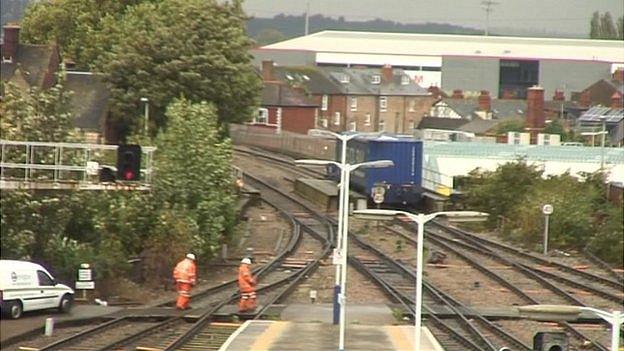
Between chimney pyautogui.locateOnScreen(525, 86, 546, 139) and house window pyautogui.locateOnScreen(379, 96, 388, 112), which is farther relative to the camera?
house window pyautogui.locateOnScreen(379, 96, 388, 112)

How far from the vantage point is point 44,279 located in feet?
71.3

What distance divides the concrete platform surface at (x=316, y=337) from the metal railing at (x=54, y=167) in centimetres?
673

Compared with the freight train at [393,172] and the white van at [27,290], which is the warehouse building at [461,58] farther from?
the white van at [27,290]

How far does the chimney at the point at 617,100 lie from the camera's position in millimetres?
62806

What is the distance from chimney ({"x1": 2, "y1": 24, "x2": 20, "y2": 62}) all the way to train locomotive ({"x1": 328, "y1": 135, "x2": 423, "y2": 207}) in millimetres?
10839

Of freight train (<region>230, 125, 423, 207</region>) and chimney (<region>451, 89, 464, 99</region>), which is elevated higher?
chimney (<region>451, 89, 464, 99</region>)

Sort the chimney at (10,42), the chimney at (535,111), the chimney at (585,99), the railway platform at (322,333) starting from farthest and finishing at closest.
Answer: the chimney at (585,99) < the chimney at (535,111) < the chimney at (10,42) < the railway platform at (322,333)

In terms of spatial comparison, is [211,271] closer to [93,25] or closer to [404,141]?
[404,141]

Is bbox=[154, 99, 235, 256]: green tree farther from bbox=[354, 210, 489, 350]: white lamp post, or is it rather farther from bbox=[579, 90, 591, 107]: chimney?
bbox=[579, 90, 591, 107]: chimney

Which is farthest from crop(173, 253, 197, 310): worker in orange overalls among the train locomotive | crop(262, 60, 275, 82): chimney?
crop(262, 60, 275, 82): chimney

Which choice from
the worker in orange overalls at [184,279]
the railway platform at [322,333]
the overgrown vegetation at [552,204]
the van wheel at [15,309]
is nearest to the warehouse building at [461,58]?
the overgrown vegetation at [552,204]

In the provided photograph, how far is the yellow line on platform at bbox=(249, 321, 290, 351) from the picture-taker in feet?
62.0

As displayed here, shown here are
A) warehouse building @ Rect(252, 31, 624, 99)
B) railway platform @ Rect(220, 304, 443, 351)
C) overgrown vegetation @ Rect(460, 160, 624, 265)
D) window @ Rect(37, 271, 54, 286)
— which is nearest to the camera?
railway platform @ Rect(220, 304, 443, 351)

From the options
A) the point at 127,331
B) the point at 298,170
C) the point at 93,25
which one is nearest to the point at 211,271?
the point at 127,331
